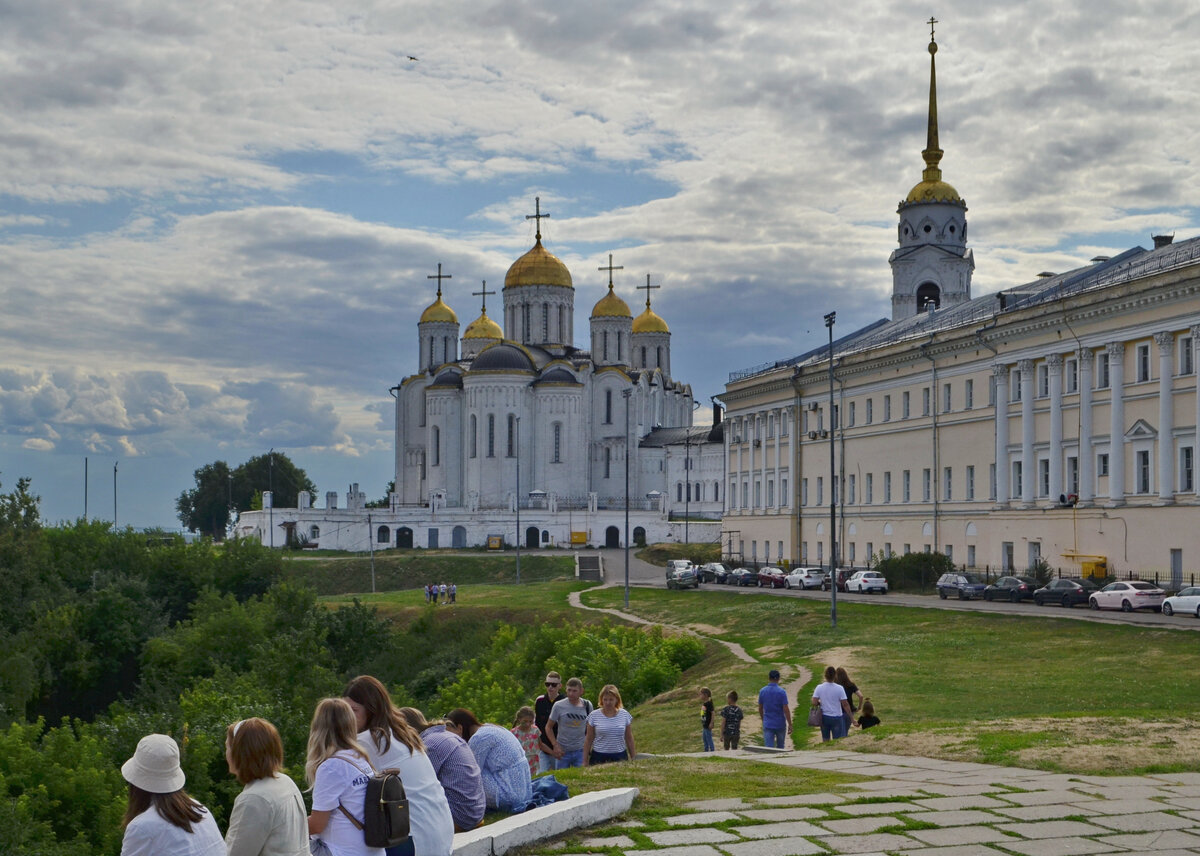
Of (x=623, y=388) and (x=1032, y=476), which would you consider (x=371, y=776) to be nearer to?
(x=1032, y=476)

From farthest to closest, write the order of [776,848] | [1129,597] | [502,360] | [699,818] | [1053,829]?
[502,360] < [1129,597] < [699,818] < [1053,829] < [776,848]

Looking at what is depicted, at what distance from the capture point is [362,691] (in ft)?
27.2

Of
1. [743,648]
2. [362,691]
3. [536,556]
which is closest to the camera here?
[362,691]

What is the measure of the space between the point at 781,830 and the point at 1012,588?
36.4 metres

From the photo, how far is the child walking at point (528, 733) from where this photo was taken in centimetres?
1470

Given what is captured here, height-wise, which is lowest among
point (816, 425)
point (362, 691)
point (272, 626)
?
point (272, 626)

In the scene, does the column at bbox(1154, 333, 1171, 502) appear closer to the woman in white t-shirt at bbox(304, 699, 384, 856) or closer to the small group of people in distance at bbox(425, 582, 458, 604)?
the small group of people in distance at bbox(425, 582, 458, 604)

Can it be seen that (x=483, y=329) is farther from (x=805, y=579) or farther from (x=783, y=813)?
(x=783, y=813)

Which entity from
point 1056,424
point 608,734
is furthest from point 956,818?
point 1056,424

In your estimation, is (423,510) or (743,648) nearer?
(743,648)

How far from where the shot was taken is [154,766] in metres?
6.77

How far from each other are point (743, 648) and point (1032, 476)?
17586 mm

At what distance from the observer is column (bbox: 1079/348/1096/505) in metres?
46.6

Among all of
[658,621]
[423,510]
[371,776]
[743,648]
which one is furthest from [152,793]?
[423,510]
